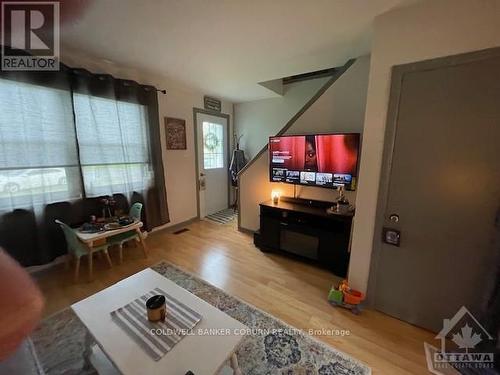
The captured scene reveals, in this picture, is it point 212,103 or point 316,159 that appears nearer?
point 316,159

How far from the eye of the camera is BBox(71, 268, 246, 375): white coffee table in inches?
39.7

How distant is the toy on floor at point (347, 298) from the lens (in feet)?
5.80

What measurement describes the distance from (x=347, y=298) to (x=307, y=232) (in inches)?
27.8

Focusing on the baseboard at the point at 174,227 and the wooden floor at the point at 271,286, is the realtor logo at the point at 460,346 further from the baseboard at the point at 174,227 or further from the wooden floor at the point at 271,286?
the baseboard at the point at 174,227

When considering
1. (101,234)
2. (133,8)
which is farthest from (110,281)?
(133,8)

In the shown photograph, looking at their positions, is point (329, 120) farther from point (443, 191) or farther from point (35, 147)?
point (35, 147)

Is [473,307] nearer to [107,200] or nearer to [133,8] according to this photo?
[133,8]

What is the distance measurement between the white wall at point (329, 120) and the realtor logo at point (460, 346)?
119 centimetres

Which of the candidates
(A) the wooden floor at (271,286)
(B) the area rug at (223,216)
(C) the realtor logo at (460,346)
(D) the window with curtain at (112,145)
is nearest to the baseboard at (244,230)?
(A) the wooden floor at (271,286)

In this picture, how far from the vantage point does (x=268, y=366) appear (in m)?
1.36

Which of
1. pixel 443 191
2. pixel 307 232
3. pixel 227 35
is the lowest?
pixel 307 232

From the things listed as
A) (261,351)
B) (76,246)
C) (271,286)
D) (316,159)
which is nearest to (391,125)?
(316,159)

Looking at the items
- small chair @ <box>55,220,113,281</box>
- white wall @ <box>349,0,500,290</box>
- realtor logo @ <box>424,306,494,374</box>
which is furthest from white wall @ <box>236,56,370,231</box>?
small chair @ <box>55,220,113,281</box>

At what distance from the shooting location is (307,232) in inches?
92.3
